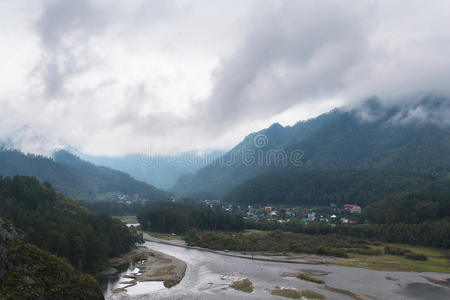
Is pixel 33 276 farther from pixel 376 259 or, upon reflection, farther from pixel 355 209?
pixel 355 209

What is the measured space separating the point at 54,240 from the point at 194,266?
31.8 metres

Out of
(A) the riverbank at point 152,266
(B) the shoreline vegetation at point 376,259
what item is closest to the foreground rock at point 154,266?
(A) the riverbank at point 152,266

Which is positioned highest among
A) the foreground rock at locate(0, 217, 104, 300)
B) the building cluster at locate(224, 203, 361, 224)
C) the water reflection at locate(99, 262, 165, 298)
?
the building cluster at locate(224, 203, 361, 224)

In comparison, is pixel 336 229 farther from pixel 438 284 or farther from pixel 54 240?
pixel 54 240

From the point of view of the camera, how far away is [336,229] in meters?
131

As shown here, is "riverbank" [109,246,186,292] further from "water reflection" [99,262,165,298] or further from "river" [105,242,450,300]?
"river" [105,242,450,300]

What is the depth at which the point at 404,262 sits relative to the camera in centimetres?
8762

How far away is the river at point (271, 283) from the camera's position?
196ft

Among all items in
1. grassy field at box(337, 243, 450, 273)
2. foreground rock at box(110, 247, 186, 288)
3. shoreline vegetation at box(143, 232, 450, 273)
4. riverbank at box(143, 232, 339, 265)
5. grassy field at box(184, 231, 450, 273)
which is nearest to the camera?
foreground rock at box(110, 247, 186, 288)

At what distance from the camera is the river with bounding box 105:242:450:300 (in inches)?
2352

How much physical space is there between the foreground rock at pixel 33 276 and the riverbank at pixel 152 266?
19189 millimetres

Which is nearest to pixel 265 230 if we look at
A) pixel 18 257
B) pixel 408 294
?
pixel 408 294

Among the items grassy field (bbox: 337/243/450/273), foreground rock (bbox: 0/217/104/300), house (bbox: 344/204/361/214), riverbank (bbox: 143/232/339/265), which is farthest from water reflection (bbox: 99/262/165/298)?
house (bbox: 344/204/361/214)

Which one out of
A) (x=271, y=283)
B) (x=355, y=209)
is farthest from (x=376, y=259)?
(x=355, y=209)
